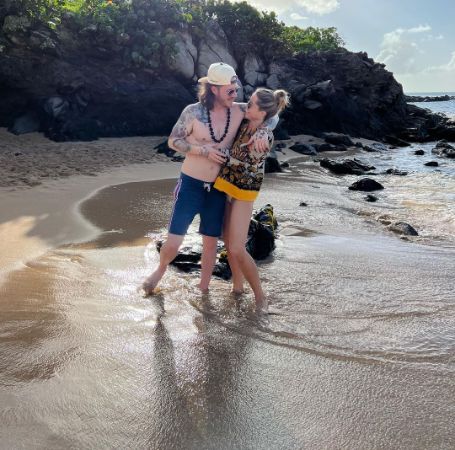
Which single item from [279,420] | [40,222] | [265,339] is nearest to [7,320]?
[265,339]

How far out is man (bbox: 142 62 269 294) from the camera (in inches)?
141

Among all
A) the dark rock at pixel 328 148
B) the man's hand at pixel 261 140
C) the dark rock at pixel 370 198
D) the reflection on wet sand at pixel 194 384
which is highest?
the man's hand at pixel 261 140

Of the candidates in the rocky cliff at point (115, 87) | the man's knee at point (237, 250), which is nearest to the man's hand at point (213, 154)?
the man's knee at point (237, 250)

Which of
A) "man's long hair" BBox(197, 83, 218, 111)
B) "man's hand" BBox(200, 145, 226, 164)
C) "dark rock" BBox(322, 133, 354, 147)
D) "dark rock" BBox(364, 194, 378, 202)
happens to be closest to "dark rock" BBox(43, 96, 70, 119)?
"dark rock" BBox(364, 194, 378, 202)

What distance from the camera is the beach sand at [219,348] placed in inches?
90.4

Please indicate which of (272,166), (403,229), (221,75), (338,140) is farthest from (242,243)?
(338,140)

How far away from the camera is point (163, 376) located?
274 centimetres

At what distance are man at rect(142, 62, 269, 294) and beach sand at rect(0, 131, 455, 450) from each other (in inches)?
27.6

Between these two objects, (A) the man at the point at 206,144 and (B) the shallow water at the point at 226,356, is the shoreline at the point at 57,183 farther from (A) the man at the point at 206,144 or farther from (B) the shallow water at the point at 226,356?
(A) the man at the point at 206,144

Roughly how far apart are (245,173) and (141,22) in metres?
16.5

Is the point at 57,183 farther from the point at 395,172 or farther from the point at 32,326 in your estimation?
the point at 395,172

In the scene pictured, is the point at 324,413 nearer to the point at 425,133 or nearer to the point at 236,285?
the point at 236,285

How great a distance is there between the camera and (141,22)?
17969 millimetres

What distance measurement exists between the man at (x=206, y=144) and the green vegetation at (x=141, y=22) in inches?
520
